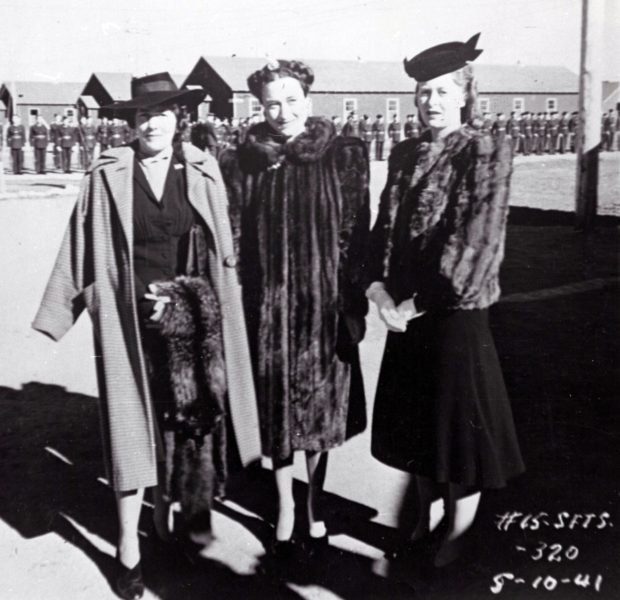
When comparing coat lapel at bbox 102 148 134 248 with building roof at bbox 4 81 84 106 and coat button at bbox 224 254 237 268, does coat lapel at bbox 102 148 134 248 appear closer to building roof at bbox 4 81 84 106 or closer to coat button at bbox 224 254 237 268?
coat button at bbox 224 254 237 268

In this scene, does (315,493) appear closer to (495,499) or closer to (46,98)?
(495,499)

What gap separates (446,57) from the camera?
111 inches

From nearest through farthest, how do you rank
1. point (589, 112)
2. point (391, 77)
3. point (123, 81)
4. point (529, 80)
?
point (123, 81), point (589, 112), point (391, 77), point (529, 80)

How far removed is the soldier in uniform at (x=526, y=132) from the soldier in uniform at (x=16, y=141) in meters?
17.3

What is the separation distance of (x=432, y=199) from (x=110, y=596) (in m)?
1.88

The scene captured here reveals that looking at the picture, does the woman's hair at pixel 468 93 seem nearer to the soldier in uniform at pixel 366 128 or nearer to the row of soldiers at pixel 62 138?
the row of soldiers at pixel 62 138

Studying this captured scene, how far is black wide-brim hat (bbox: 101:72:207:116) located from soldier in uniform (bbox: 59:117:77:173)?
67.7ft

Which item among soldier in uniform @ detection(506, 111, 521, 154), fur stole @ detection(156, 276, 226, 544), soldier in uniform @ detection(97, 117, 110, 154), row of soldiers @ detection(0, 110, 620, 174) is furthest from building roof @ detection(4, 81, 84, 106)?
fur stole @ detection(156, 276, 226, 544)

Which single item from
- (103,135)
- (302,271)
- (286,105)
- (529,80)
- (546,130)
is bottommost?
(302,271)

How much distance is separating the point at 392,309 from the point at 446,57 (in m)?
0.92

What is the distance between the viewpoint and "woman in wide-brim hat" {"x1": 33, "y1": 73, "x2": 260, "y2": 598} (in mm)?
2973

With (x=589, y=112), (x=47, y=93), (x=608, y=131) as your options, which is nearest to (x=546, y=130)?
(x=608, y=131)

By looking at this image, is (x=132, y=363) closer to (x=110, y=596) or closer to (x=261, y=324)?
(x=261, y=324)

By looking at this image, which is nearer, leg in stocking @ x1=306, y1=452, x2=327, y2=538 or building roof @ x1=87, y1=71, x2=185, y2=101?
leg in stocking @ x1=306, y1=452, x2=327, y2=538
